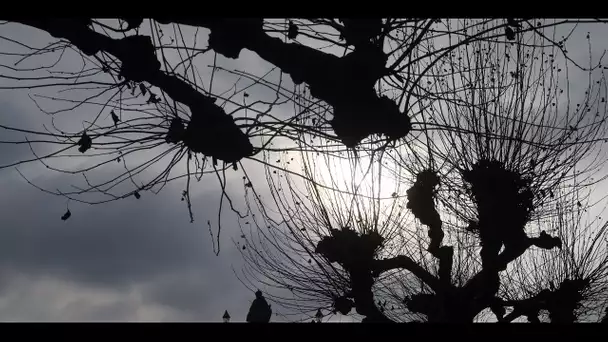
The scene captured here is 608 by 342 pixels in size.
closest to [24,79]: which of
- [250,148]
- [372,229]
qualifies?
[250,148]

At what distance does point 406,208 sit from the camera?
28.0 feet

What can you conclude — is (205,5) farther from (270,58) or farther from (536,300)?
(536,300)

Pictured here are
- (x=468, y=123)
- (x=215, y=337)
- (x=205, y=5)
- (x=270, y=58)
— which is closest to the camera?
(x=205, y=5)

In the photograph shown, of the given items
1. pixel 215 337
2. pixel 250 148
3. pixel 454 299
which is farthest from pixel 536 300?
pixel 215 337

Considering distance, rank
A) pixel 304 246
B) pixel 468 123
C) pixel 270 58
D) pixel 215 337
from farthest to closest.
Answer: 1. pixel 304 246
2. pixel 468 123
3. pixel 270 58
4. pixel 215 337

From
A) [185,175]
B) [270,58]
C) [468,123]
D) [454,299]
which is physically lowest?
[454,299]

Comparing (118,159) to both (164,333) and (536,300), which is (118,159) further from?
(536,300)

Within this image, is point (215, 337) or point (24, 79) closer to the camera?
point (215, 337)

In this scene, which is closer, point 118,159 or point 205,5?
point 205,5

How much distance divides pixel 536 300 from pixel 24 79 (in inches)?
318

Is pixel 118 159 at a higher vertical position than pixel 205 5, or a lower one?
higher

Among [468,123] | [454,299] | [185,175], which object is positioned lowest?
[454,299]

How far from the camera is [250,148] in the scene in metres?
5.40

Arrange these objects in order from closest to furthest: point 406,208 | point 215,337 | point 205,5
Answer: point 205,5 → point 215,337 → point 406,208
